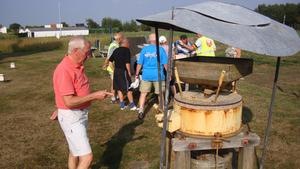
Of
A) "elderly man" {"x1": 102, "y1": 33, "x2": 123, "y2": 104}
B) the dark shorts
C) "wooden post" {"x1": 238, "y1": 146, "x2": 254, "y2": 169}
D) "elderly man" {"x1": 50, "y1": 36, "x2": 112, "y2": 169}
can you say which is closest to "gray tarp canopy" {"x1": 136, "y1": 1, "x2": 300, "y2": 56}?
"elderly man" {"x1": 50, "y1": 36, "x2": 112, "y2": 169}

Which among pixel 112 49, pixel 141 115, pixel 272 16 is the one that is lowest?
pixel 141 115

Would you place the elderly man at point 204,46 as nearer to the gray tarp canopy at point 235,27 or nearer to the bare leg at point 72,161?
the gray tarp canopy at point 235,27

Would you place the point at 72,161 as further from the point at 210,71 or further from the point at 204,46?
the point at 204,46

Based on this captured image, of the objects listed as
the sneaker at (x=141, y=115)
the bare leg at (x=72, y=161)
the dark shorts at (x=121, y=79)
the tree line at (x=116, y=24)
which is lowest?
the sneaker at (x=141, y=115)

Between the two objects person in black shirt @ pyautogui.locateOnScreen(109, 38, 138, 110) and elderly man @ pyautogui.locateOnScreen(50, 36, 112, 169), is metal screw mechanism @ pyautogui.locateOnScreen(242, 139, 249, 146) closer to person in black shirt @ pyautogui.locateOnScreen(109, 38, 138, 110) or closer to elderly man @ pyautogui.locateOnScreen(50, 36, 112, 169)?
elderly man @ pyautogui.locateOnScreen(50, 36, 112, 169)

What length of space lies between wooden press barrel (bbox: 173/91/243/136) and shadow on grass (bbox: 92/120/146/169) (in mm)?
1631

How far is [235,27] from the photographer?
2098 mm

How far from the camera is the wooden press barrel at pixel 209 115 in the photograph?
248cm

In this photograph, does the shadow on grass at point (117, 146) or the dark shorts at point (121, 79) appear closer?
the shadow on grass at point (117, 146)

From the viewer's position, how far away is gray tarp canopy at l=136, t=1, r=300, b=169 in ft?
6.44

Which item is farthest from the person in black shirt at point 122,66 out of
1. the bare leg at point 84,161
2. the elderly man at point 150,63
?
the bare leg at point 84,161

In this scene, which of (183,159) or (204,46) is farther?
(204,46)

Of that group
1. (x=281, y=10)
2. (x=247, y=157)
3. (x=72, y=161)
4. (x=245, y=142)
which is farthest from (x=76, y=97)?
(x=281, y=10)

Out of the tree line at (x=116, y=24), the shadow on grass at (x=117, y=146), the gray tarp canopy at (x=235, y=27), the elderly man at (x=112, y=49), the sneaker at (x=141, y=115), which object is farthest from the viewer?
the tree line at (x=116, y=24)
